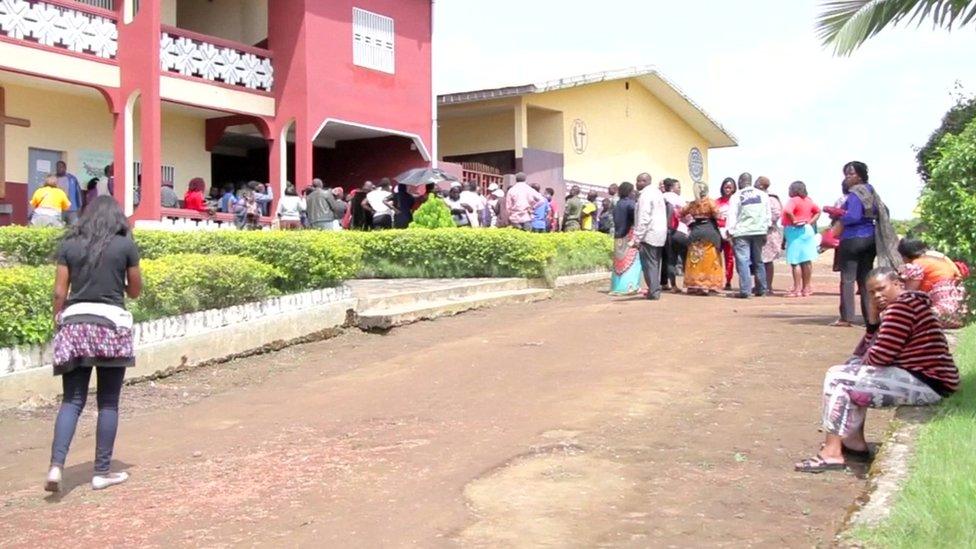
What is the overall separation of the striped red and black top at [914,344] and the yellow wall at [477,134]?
66.4ft

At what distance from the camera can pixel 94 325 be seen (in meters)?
6.08

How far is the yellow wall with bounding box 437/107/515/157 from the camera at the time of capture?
26.2 meters

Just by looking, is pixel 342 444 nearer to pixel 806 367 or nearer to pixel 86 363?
pixel 86 363

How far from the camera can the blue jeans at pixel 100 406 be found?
611 cm

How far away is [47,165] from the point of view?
62.6 feet

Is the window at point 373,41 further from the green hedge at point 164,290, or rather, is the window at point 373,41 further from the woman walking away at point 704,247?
the green hedge at point 164,290

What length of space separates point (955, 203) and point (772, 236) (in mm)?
7909

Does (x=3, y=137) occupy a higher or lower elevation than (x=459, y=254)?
higher

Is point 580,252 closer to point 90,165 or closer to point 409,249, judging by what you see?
point 409,249

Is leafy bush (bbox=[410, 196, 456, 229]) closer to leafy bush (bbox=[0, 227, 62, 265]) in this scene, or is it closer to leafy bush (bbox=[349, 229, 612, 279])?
leafy bush (bbox=[349, 229, 612, 279])

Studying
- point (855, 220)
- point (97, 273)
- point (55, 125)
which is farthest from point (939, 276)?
point (55, 125)

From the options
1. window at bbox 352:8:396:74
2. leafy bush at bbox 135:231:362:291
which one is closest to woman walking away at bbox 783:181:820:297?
leafy bush at bbox 135:231:362:291

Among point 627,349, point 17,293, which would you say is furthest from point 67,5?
point 627,349

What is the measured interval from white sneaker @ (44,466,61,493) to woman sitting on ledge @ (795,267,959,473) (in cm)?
393
